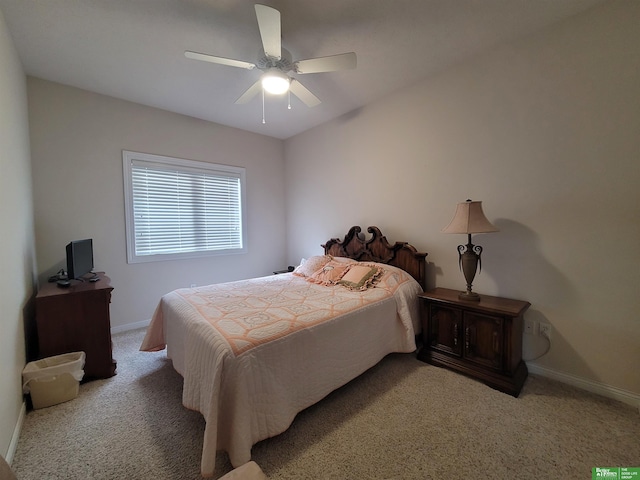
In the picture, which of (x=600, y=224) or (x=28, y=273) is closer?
(x=600, y=224)

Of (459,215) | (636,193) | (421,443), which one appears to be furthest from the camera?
(459,215)

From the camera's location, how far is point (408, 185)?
2.93 meters

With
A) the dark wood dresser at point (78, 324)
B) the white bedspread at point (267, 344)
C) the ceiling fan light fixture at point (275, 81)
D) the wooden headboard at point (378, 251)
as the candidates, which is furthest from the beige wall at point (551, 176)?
the dark wood dresser at point (78, 324)

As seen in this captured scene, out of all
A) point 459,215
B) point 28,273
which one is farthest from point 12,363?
point 459,215

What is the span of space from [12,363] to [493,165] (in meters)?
3.82

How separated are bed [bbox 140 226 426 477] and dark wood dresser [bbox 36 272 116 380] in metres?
0.36

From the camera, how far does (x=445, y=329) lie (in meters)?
2.33

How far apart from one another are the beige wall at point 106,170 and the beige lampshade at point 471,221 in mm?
3174

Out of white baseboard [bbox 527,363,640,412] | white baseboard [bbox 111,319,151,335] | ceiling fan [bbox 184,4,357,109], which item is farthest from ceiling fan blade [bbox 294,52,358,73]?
white baseboard [bbox 111,319,151,335]

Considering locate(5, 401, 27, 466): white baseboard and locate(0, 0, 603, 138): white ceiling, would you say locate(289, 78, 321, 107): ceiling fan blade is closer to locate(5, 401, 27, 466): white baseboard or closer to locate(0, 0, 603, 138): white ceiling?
locate(0, 0, 603, 138): white ceiling

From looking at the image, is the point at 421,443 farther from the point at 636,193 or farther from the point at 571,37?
the point at 571,37

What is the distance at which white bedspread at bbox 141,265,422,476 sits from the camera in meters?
1.37

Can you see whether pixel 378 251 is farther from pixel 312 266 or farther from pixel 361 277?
pixel 312 266

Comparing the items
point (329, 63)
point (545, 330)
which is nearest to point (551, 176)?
point (545, 330)
